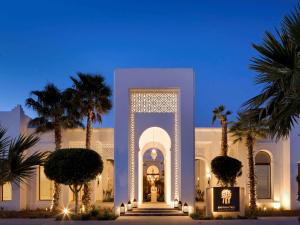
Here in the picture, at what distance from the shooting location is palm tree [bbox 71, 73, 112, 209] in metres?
22.6

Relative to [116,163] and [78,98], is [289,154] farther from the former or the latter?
[78,98]

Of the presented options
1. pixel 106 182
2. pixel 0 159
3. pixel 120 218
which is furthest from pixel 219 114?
pixel 0 159

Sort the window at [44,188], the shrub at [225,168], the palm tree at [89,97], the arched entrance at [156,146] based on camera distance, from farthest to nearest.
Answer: the window at [44,188], the arched entrance at [156,146], the palm tree at [89,97], the shrub at [225,168]

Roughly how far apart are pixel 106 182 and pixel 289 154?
44.4 feet

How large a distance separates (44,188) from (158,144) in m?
7.05

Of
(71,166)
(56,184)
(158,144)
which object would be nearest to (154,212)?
(71,166)

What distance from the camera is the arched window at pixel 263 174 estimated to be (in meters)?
25.5

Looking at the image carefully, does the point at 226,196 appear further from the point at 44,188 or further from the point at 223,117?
the point at 44,188

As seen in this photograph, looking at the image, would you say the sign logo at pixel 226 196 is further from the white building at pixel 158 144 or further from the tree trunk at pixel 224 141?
the tree trunk at pixel 224 141

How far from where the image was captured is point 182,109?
2155 cm

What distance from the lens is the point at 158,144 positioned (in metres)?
28.3

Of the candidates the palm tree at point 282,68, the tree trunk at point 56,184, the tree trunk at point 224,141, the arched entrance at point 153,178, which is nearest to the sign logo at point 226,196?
the tree trunk at point 224,141

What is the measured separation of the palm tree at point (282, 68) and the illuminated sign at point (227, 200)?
1107cm

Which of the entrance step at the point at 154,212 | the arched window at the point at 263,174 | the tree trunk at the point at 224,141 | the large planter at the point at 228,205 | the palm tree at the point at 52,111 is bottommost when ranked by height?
the entrance step at the point at 154,212
